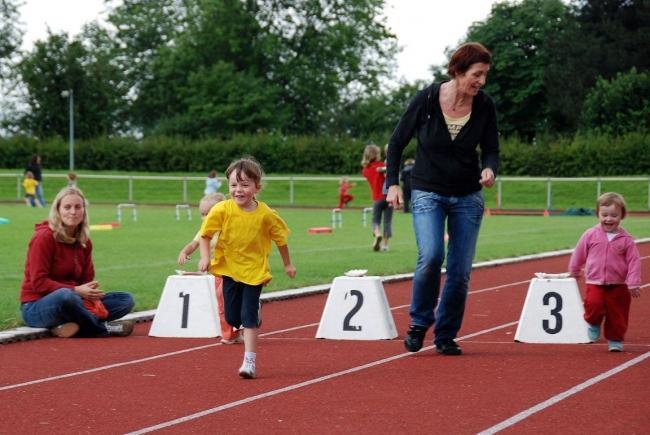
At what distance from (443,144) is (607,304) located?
5.93ft

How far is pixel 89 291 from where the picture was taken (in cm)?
1096

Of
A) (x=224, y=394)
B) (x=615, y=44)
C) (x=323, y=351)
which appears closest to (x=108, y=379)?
(x=224, y=394)

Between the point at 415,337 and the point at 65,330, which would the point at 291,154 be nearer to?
the point at 65,330

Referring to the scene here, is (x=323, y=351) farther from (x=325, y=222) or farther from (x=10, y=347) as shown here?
(x=325, y=222)

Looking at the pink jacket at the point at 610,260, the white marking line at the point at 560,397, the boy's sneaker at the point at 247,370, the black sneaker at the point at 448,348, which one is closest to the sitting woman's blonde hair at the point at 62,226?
Answer: the boy's sneaker at the point at 247,370

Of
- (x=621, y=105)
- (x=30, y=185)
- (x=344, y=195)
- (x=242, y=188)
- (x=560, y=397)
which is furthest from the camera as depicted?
(x=621, y=105)

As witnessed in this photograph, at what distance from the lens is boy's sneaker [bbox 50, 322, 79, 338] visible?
10.9 metres

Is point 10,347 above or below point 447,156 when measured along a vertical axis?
below

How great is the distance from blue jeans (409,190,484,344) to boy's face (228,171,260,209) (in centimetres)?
129

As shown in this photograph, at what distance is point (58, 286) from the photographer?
1095 centimetres

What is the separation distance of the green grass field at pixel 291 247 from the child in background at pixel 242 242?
9.59 ft

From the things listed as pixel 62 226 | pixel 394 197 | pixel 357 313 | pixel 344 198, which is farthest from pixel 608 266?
pixel 344 198

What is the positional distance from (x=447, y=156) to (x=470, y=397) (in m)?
2.39

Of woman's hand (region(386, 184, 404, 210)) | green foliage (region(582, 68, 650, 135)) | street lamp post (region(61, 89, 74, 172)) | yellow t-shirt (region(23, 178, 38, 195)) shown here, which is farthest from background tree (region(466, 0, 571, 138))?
woman's hand (region(386, 184, 404, 210))
